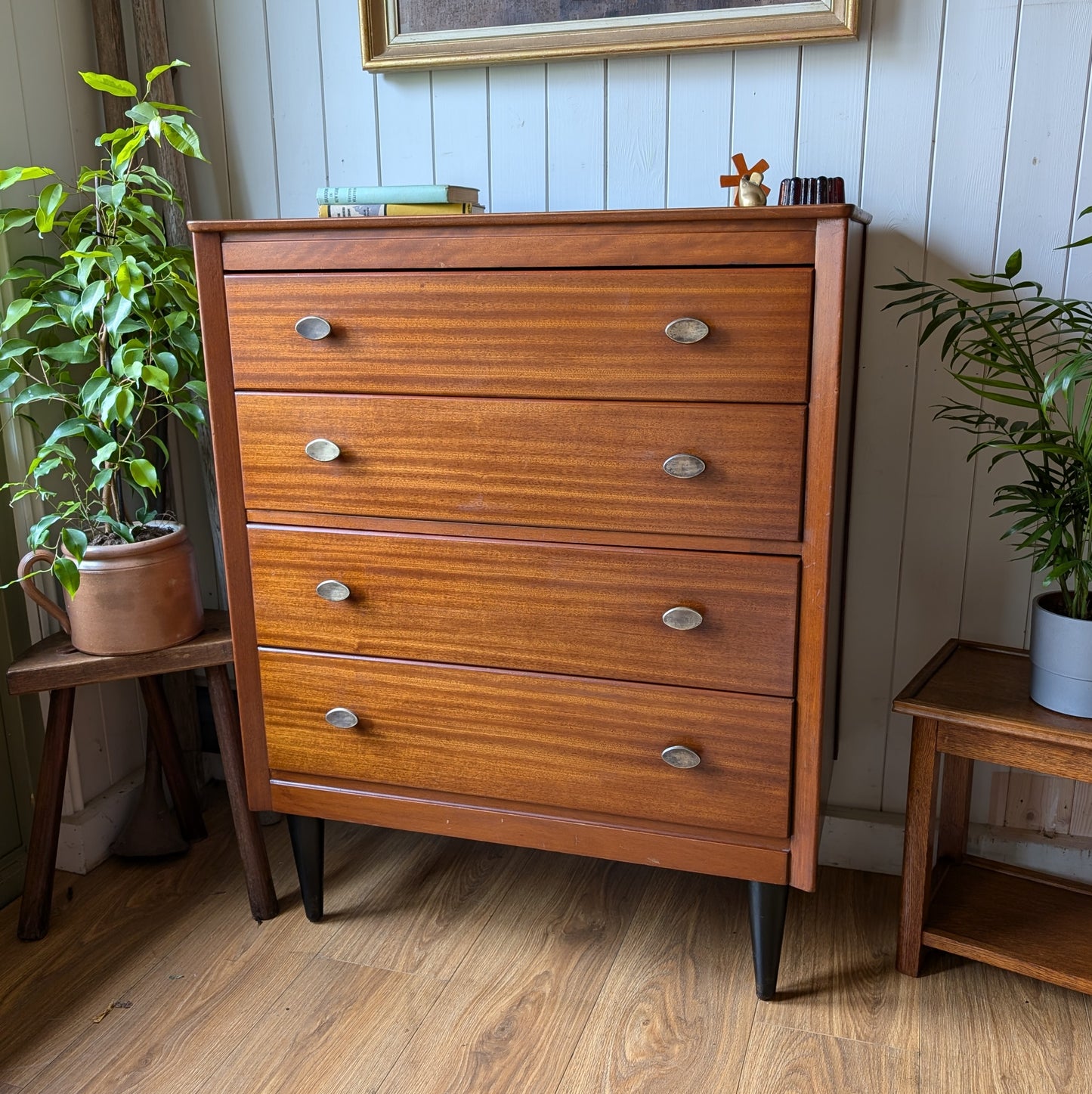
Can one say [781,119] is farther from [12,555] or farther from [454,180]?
[12,555]

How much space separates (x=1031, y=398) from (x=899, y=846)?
0.79 m

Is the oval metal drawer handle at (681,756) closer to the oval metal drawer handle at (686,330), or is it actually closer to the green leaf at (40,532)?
the oval metal drawer handle at (686,330)

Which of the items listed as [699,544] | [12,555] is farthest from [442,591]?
[12,555]

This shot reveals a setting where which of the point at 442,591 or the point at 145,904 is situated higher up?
the point at 442,591

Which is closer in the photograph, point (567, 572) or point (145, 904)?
point (567, 572)

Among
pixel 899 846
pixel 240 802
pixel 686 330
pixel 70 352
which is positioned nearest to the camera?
pixel 686 330

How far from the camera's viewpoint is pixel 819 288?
1.18 m

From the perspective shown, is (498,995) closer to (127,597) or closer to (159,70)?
(127,597)

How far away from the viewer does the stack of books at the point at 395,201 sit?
1.42 metres

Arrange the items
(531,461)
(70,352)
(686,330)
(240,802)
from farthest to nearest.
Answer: (240,802) → (70,352) → (531,461) → (686,330)

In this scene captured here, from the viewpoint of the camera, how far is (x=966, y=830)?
5.41 feet

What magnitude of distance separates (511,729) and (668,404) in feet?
1.68

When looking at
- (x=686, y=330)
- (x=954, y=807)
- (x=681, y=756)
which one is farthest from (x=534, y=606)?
(x=954, y=807)

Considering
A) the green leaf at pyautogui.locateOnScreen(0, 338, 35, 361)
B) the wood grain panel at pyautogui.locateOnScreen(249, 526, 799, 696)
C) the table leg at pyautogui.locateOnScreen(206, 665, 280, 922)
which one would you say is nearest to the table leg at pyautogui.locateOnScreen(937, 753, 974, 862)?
the wood grain panel at pyautogui.locateOnScreen(249, 526, 799, 696)
